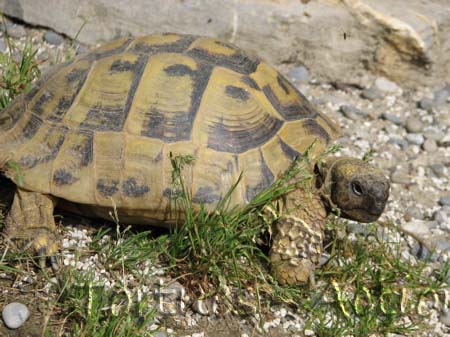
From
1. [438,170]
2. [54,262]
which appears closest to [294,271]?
[54,262]

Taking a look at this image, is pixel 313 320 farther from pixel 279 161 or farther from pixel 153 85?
pixel 153 85

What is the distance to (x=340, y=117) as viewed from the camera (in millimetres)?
5051

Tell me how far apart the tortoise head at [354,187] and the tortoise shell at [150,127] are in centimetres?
19

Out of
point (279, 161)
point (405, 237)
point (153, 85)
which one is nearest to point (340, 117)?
point (405, 237)

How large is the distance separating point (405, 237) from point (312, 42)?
203cm

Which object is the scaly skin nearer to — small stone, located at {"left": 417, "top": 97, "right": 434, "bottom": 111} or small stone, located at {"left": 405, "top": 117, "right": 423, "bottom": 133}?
small stone, located at {"left": 405, "top": 117, "right": 423, "bottom": 133}

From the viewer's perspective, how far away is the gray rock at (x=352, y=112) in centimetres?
505

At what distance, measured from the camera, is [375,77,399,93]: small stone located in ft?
17.7

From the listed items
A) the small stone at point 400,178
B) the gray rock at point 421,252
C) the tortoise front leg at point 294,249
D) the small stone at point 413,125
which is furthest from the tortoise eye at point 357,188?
the small stone at point 413,125

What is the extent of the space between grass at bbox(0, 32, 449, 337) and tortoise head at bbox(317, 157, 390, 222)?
0.49 feet

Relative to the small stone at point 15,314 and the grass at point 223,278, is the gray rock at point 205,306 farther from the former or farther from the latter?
the small stone at point 15,314

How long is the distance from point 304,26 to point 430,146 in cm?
143

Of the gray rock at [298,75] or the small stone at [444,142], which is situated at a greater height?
the gray rock at [298,75]

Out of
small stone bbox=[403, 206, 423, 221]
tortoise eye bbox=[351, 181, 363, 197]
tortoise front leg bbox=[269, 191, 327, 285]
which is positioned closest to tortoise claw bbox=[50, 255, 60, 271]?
tortoise front leg bbox=[269, 191, 327, 285]
